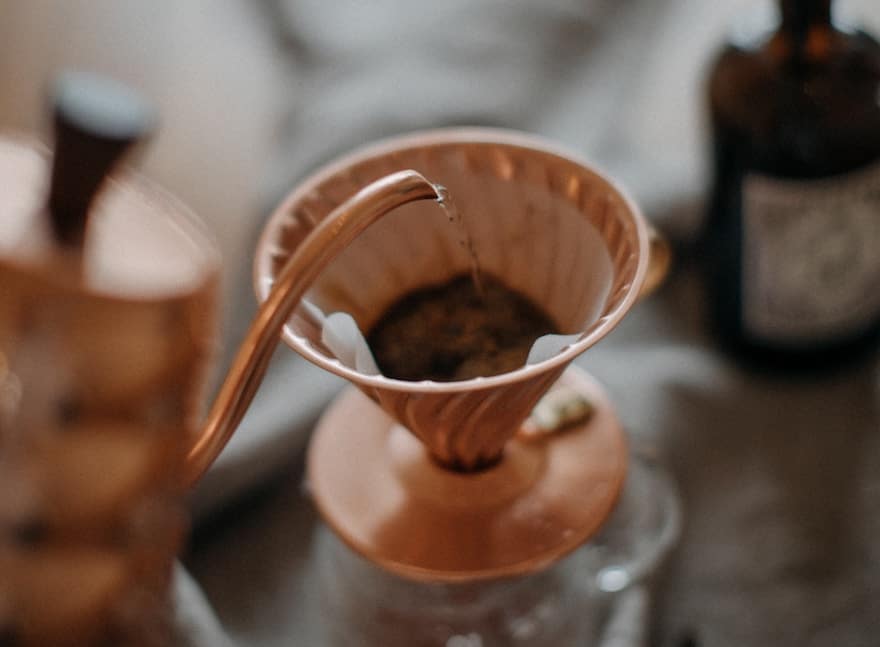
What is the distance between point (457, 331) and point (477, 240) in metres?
0.04

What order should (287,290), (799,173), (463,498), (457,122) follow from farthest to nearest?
(457,122) < (799,173) < (463,498) < (287,290)

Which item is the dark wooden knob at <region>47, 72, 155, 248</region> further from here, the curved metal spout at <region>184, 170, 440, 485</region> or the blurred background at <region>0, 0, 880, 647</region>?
the blurred background at <region>0, 0, 880, 647</region>

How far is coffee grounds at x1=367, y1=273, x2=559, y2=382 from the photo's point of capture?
421 millimetres

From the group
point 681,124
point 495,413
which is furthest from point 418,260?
point 681,124

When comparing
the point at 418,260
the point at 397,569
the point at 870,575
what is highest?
the point at 418,260

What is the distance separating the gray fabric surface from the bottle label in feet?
0.16

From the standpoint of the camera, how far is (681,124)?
2.73 feet

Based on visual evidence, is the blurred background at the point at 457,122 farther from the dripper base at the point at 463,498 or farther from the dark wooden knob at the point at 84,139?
the dark wooden knob at the point at 84,139

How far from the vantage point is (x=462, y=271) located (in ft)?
1.48

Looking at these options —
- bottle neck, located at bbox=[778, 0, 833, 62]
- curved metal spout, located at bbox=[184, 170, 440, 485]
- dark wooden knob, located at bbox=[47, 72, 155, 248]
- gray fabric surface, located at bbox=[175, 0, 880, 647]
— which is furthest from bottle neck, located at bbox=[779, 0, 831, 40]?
dark wooden knob, located at bbox=[47, 72, 155, 248]

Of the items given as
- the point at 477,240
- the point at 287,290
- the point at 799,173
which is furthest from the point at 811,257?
the point at 287,290

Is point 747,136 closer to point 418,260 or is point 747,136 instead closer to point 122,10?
point 418,260

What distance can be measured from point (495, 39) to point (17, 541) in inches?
24.9

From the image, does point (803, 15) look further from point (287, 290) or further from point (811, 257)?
point (287, 290)
